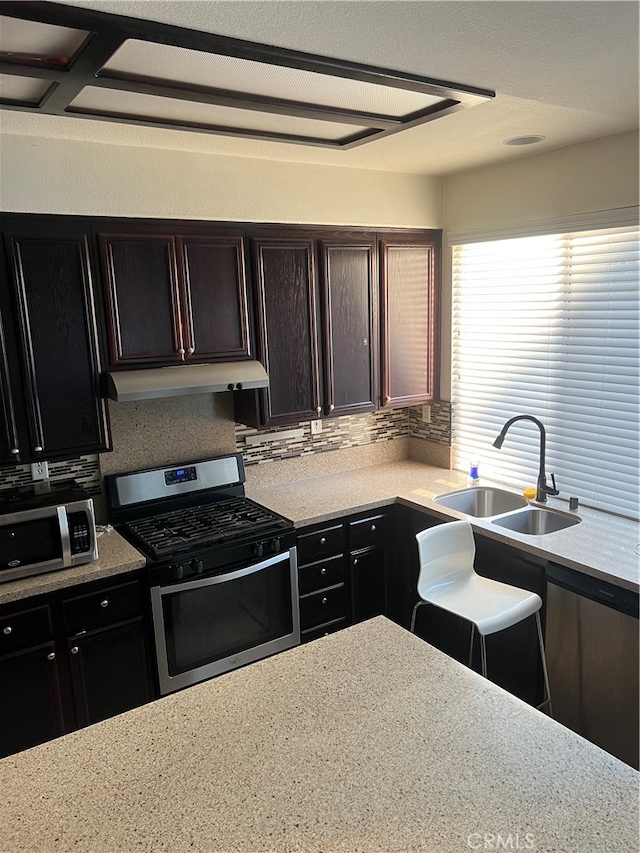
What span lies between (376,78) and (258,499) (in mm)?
2178

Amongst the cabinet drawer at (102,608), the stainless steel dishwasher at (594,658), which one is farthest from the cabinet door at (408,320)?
the cabinet drawer at (102,608)

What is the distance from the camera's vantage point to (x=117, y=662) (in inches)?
102

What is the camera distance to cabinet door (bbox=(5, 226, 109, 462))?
2.47 m

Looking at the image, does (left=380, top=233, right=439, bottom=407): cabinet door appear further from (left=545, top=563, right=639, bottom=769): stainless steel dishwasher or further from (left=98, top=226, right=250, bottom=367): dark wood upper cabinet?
(left=545, top=563, right=639, bottom=769): stainless steel dishwasher

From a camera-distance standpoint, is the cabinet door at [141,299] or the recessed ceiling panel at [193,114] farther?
the cabinet door at [141,299]

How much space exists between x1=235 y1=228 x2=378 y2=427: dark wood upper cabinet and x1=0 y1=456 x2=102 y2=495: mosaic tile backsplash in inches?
30.7

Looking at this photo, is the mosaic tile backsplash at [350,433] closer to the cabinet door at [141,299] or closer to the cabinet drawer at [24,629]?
the cabinet door at [141,299]

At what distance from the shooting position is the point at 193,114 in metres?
2.12

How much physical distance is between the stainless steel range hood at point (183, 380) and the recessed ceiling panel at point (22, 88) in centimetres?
108

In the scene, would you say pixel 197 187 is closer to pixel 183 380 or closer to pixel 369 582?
pixel 183 380

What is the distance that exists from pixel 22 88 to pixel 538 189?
229 cm

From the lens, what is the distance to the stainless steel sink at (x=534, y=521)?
117 inches

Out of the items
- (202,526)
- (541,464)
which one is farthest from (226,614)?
(541,464)

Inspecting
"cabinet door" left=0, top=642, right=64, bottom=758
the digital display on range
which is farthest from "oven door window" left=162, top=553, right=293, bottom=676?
the digital display on range
